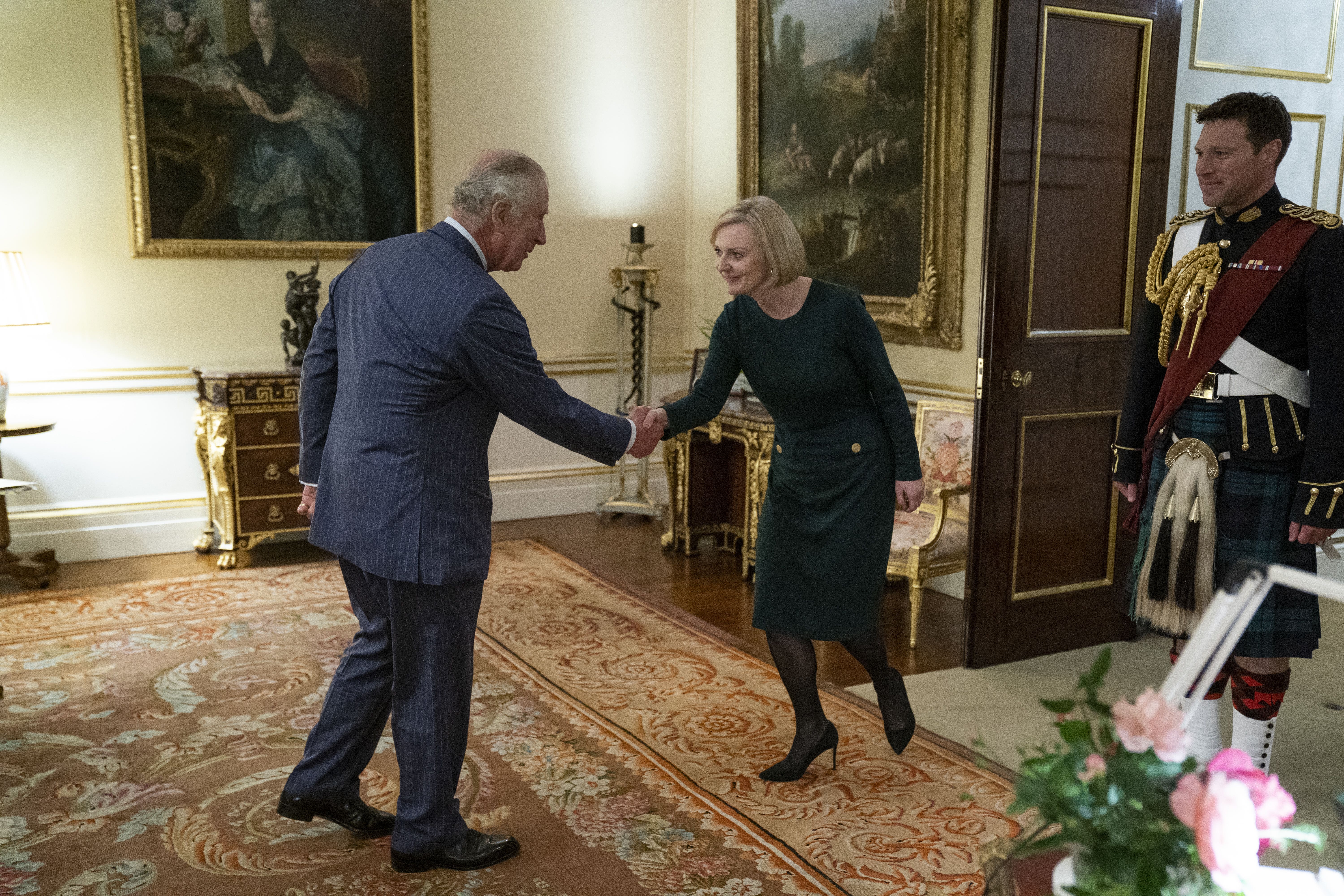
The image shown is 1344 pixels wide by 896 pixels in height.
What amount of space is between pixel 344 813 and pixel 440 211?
4.42 m

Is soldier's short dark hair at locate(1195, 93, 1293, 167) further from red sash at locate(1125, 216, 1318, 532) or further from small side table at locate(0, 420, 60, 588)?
small side table at locate(0, 420, 60, 588)

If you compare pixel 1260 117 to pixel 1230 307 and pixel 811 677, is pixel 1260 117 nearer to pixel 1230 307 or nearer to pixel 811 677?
pixel 1230 307

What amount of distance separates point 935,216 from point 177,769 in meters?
3.91

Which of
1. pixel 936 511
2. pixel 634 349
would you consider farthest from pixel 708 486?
pixel 936 511

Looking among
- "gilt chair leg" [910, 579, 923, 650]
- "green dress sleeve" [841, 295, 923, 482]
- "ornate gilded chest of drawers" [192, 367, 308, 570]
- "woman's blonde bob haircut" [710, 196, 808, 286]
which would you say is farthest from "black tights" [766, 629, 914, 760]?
"ornate gilded chest of drawers" [192, 367, 308, 570]

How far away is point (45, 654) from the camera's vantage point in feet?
14.3

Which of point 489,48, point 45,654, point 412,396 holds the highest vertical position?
point 489,48

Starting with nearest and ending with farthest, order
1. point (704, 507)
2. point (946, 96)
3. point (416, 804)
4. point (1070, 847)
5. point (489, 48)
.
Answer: point (1070, 847)
point (416, 804)
point (946, 96)
point (704, 507)
point (489, 48)

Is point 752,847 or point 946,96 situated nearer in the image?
point 752,847

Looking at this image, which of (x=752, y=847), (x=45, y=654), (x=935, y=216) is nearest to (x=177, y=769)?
(x=45, y=654)

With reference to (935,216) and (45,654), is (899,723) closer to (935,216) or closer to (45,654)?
(935,216)

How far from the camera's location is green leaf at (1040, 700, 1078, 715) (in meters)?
1.17

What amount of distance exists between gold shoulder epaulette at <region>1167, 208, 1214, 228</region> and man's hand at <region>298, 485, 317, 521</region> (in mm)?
2438

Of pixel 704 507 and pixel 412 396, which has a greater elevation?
pixel 412 396
